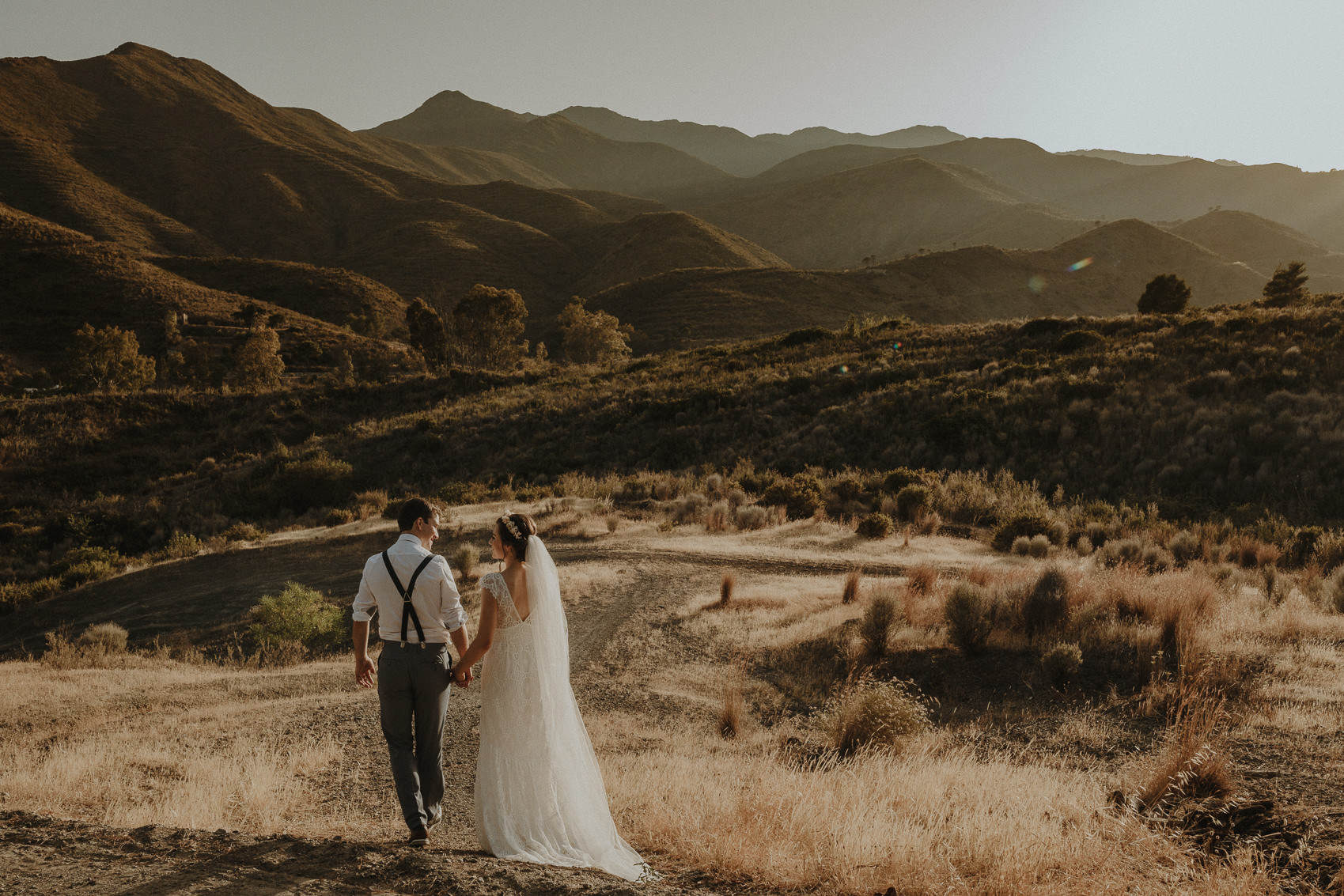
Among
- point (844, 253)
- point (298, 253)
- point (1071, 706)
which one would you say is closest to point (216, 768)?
point (1071, 706)

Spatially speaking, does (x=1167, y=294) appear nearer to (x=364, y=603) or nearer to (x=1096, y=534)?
(x=1096, y=534)

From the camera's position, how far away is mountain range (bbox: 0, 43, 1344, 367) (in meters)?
62.0

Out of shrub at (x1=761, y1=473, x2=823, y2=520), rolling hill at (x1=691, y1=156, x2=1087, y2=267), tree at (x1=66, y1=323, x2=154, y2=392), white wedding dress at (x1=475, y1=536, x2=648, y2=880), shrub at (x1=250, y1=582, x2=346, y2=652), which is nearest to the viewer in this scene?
white wedding dress at (x1=475, y1=536, x2=648, y2=880)

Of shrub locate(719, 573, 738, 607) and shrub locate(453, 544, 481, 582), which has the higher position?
shrub locate(453, 544, 481, 582)

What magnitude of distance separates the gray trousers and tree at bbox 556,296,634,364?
5367 centimetres

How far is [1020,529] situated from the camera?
650 inches

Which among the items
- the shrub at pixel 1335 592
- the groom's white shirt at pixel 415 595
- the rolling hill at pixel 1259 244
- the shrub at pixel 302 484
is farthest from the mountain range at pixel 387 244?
the shrub at pixel 1335 592

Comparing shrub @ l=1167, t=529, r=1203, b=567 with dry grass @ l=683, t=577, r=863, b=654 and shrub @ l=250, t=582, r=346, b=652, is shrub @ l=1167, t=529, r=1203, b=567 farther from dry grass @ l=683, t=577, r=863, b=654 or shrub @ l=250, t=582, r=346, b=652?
shrub @ l=250, t=582, r=346, b=652

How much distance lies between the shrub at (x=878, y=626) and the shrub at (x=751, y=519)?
795 centimetres

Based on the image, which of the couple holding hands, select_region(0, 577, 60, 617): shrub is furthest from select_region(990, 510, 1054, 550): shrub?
select_region(0, 577, 60, 617): shrub

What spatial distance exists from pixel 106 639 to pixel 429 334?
142 ft

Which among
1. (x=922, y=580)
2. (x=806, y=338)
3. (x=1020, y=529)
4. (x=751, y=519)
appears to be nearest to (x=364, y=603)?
(x=922, y=580)

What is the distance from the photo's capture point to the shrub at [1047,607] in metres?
10.0

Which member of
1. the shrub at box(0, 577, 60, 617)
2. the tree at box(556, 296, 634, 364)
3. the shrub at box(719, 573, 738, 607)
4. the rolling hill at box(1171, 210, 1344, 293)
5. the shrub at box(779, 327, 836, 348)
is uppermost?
the rolling hill at box(1171, 210, 1344, 293)
